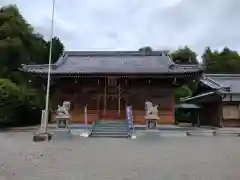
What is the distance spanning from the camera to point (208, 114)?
111 ft

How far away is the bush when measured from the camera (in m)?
24.3

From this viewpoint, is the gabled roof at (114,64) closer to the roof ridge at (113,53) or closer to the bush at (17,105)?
the roof ridge at (113,53)

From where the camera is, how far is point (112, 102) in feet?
78.9

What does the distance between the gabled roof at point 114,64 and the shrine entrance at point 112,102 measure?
3.58 ft

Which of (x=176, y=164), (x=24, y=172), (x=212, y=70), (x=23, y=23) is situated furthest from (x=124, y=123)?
(x=212, y=70)

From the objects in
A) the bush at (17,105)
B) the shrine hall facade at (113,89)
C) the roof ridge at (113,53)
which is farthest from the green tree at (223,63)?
the shrine hall facade at (113,89)

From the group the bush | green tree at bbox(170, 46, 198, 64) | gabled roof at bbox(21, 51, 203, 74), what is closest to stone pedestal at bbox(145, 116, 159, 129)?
gabled roof at bbox(21, 51, 203, 74)

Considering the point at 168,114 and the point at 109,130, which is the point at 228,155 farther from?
the point at 168,114

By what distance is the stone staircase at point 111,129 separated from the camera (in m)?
19.3

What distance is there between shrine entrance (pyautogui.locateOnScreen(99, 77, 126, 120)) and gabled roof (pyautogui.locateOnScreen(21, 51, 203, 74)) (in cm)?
109

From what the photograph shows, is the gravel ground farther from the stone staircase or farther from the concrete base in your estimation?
the stone staircase

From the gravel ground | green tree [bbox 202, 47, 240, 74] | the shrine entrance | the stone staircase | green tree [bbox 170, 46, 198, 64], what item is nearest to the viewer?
the gravel ground

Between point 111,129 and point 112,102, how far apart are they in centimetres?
384

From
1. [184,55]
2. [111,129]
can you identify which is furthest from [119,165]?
[184,55]
